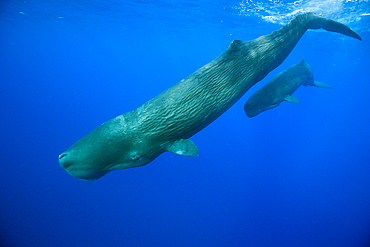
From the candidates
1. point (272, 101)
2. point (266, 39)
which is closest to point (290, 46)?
point (266, 39)

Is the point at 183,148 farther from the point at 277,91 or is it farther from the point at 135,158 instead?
the point at 277,91

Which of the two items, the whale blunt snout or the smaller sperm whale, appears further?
the smaller sperm whale

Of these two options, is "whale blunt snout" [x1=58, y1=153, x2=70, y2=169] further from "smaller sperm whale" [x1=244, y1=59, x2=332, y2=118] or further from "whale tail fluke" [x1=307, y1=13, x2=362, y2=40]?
"whale tail fluke" [x1=307, y1=13, x2=362, y2=40]

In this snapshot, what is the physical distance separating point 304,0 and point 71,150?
16314 mm

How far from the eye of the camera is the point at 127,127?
2.30 meters

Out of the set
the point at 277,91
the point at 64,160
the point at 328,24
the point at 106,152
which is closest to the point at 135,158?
the point at 106,152

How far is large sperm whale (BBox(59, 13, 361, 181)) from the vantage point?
2.18 metres

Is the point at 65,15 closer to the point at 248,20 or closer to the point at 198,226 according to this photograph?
the point at 248,20

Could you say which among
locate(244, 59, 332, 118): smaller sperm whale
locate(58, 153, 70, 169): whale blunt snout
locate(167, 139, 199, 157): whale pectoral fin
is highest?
locate(244, 59, 332, 118): smaller sperm whale

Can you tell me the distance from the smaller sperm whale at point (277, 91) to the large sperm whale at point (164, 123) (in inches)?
102

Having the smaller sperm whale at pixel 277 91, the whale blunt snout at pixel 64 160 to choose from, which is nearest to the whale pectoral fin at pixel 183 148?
the whale blunt snout at pixel 64 160

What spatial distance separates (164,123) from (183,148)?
1.65 feet

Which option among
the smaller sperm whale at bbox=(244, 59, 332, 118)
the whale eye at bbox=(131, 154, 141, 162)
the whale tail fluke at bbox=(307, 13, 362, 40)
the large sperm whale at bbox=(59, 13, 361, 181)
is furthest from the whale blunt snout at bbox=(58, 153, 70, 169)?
the whale tail fluke at bbox=(307, 13, 362, 40)

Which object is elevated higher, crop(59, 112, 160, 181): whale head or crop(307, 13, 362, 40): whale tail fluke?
crop(307, 13, 362, 40): whale tail fluke
